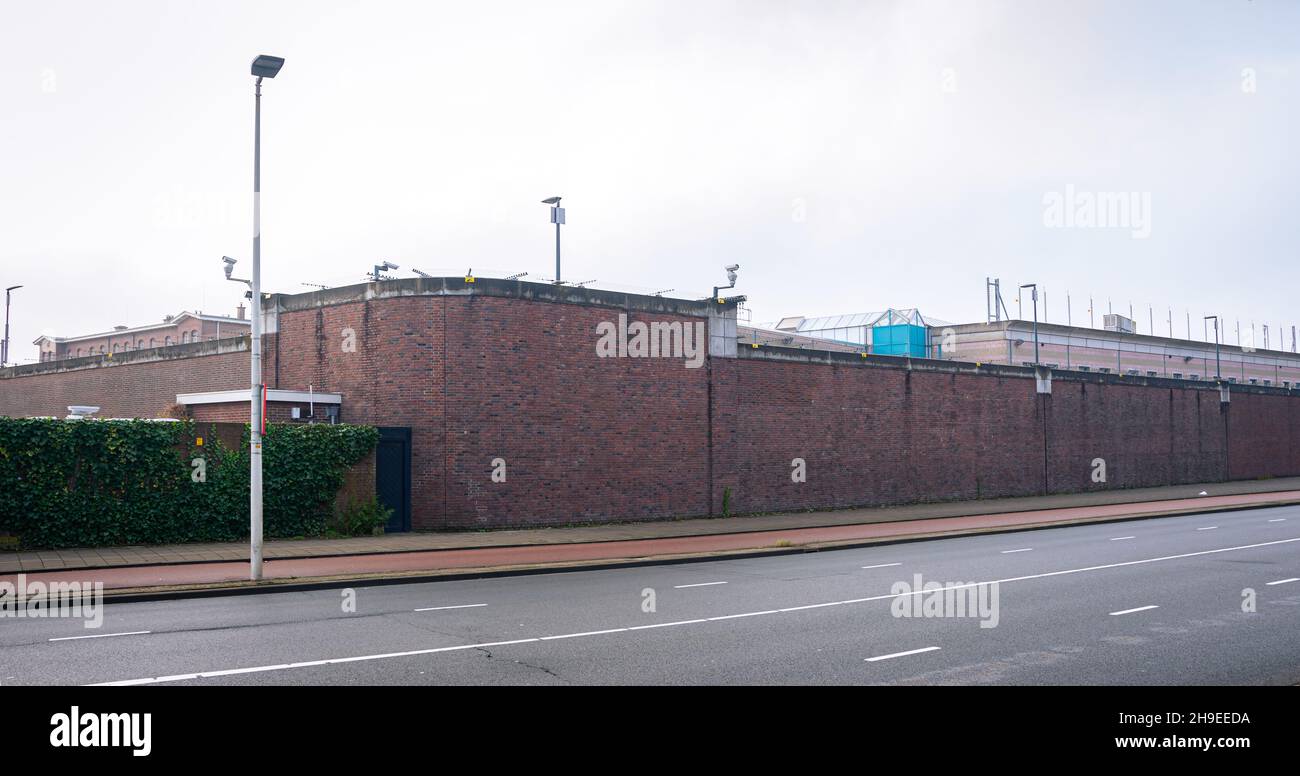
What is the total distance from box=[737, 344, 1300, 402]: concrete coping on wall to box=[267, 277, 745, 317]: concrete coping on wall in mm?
2477

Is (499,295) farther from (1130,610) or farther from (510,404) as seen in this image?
(1130,610)

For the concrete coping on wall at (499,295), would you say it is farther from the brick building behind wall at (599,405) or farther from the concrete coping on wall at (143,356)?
the concrete coping on wall at (143,356)

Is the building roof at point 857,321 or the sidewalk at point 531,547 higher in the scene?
the building roof at point 857,321

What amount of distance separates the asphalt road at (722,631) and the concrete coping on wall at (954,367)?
506 inches

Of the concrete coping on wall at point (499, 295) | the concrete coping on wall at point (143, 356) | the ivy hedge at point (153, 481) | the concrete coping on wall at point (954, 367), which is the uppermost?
the concrete coping on wall at point (499, 295)

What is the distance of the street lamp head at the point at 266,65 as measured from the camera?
14.3m

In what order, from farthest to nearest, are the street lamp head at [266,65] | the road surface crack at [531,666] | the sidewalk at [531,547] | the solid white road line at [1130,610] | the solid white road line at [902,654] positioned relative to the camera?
the sidewalk at [531,547] → the street lamp head at [266,65] → the solid white road line at [1130,610] → the solid white road line at [902,654] → the road surface crack at [531,666]

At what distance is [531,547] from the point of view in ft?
67.3

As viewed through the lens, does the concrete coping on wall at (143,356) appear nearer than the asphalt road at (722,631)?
No

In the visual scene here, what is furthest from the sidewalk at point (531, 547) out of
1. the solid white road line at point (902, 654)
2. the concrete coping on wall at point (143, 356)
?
the concrete coping on wall at point (143, 356)

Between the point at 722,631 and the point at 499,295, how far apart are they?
14748mm

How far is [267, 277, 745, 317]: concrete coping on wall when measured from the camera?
23625 mm

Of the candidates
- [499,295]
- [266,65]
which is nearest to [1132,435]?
[499,295]
